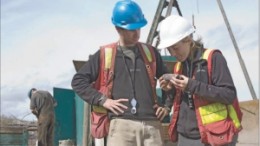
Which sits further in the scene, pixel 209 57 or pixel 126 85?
pixel 126 85

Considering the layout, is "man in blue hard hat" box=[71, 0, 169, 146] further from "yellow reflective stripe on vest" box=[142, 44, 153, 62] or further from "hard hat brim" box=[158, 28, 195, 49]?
"hard hat brim" box=[158, 28, 195, 49]

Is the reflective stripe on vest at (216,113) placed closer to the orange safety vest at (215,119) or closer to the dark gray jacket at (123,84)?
the orange safety vest at (215,119)

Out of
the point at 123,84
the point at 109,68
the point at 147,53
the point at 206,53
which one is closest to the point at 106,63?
the point at 109,68

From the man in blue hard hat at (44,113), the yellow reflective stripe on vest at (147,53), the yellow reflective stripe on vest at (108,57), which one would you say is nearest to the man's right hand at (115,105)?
the yellow reflective stripe on vest at (108,57)

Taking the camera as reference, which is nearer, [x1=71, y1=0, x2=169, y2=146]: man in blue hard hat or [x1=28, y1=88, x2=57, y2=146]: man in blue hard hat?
[x1=71, y1=0, x2=169, y2=146]: man in blue hard hat

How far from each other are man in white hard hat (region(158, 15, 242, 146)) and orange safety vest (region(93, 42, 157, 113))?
29 cm

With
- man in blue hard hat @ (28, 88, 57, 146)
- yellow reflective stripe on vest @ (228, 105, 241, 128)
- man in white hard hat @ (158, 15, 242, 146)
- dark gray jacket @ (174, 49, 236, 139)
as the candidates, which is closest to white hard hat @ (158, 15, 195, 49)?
man in white hard hat @ (158, 15, 242, 146)

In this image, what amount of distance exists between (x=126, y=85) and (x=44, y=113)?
595cm

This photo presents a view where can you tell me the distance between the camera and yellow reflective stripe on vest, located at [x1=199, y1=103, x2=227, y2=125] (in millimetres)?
3092

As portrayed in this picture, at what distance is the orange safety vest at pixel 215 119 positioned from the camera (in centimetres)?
305

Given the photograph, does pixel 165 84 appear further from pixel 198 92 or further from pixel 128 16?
pixel 128 16

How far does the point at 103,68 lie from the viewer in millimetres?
3566

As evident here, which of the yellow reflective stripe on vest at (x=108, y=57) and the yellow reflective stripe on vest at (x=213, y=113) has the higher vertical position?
the yellow reflective stripe on vest at (x=108, y=57)

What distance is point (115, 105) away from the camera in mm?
3445
